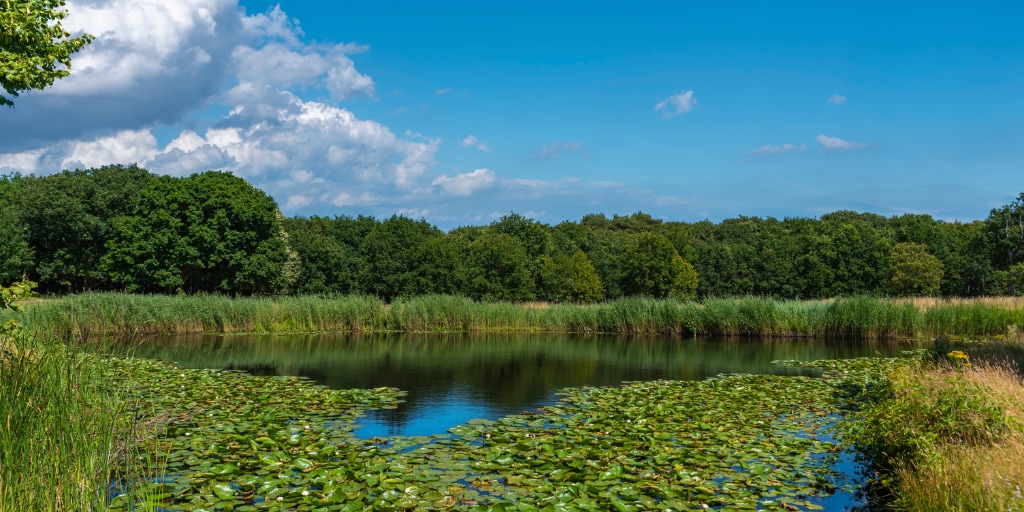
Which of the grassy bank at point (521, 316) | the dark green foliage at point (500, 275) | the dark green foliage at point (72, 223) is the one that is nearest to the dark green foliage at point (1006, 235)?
the grassy bank at point (521, 316)

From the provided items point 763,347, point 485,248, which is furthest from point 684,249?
point 763,347

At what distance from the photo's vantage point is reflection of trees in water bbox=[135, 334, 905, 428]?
55.1ft

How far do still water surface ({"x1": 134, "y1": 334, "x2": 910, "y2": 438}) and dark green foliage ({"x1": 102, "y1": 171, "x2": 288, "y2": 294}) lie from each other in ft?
46.9

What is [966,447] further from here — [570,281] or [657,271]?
[570,281]

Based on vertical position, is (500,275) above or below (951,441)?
above

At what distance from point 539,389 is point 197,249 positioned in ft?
107

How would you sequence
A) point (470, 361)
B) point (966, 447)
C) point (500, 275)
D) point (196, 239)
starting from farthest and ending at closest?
1. point (500, 275)
2. point (196, 239)
3. point (470, 361)
4. point (966, 447)

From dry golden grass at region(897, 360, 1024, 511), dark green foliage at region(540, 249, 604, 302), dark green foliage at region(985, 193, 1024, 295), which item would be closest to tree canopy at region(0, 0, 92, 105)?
dry golden grass at region(897, 360, 1024, 511)

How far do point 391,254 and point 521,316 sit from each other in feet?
52.6

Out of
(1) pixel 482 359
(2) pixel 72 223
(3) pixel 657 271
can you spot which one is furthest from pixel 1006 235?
(2) pixel 72 223

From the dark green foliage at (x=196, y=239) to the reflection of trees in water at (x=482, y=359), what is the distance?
48.4 feet

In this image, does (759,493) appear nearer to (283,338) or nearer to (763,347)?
(763,347)

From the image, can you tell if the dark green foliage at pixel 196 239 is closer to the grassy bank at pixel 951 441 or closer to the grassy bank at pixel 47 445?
the grassy bank at pixel 47 445

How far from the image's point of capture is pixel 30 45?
30.9ft
